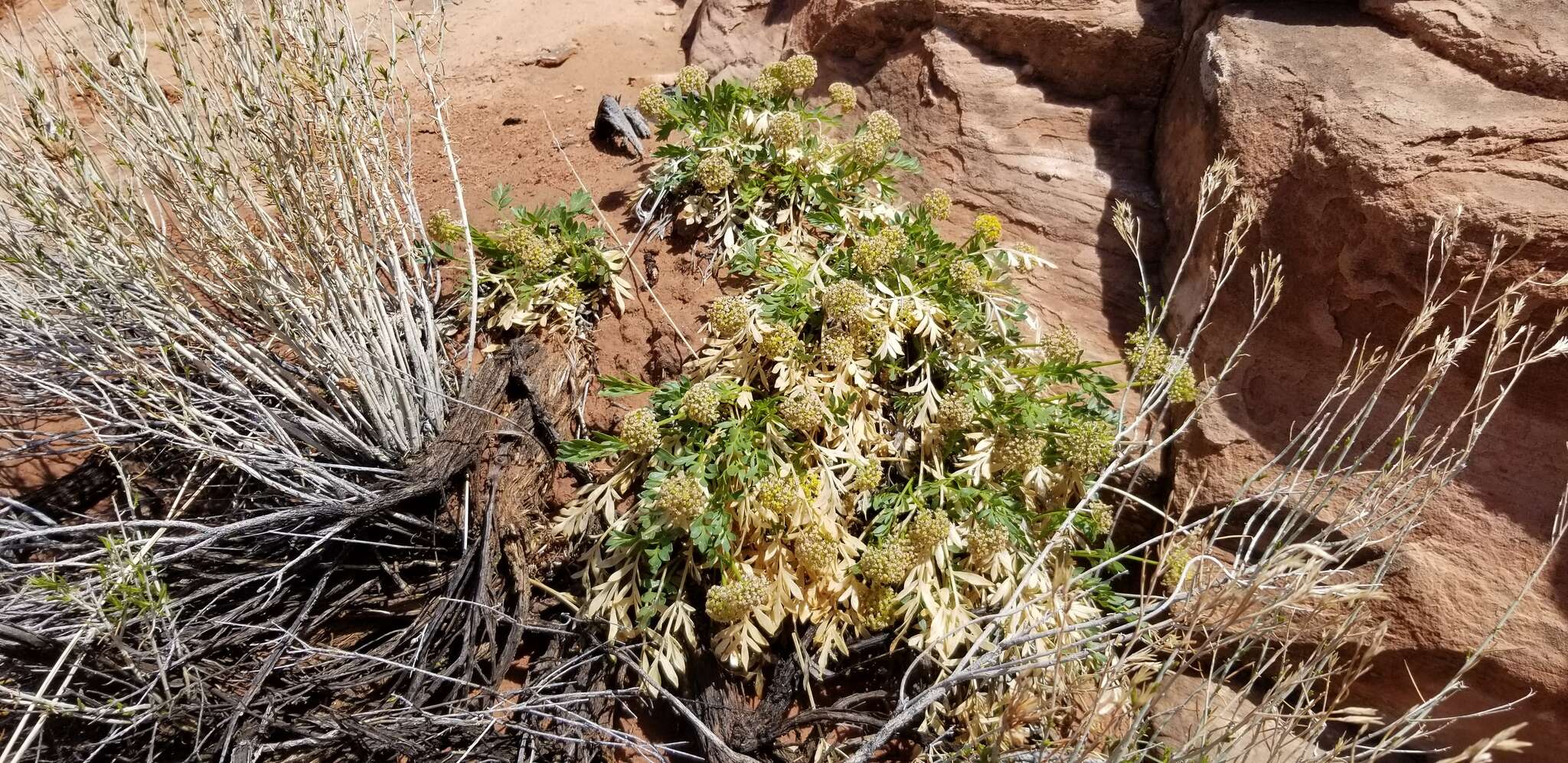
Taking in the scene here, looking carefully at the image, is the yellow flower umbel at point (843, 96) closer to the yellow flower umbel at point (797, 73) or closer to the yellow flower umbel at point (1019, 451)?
the yellow flower umbel at point (797, 73)

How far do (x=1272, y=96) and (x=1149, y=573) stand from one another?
1.93 meters

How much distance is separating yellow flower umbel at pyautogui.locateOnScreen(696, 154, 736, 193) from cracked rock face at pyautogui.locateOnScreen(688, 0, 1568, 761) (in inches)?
45.3

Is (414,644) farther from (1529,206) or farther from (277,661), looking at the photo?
(1529,206)

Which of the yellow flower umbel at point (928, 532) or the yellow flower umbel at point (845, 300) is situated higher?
the yellow flower umbel at point (845, 300)

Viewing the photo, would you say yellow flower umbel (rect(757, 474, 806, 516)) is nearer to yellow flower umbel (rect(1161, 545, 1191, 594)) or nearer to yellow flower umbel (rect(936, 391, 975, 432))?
yellow flower umbel (rect(936, 391, 975, 432))

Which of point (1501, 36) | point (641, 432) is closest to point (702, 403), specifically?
point (641, 432)

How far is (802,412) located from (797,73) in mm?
1898

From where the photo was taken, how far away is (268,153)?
264 centimetres

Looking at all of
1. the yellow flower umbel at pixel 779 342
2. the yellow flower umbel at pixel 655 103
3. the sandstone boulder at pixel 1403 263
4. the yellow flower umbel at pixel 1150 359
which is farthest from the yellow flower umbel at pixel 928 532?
the yellow flower umbel at pixel 655 103

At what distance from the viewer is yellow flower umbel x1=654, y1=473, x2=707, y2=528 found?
8.74 feet

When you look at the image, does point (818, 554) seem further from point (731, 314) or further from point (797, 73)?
point (797, 73)

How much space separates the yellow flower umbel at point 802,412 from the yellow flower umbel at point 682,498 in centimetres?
40

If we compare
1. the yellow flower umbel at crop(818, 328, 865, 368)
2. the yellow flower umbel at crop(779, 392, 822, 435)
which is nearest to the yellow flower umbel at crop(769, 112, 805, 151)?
the yellow flower umbel at crop(818, 328, 865, 368)

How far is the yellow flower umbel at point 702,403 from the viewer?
2867mm
